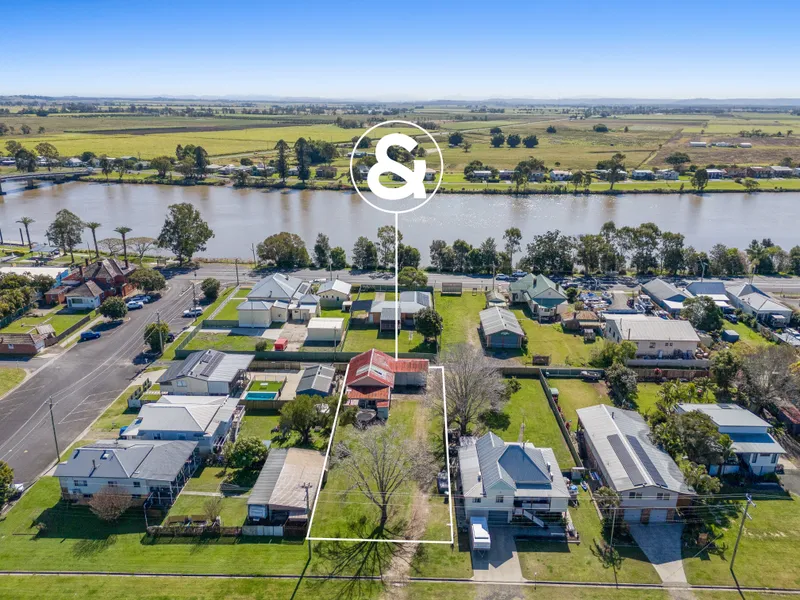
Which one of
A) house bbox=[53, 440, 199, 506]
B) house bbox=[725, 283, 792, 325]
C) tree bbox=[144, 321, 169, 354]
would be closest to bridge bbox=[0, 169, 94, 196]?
tree bbox=[144, 321, 169, 354]

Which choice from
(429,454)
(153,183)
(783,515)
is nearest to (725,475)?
(783,515)

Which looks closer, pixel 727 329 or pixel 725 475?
pixel 725 475

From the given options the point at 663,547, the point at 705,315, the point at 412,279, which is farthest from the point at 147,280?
the point at 705,315

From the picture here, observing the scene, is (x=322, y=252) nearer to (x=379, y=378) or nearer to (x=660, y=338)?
(x=379, y=378)

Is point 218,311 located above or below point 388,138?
below

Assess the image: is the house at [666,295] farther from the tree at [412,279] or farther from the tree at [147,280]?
the tree at [147,280]

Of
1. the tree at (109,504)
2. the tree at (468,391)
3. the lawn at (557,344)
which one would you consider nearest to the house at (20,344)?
the tree at (109,504)

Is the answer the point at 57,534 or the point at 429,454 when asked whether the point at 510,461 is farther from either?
the point at 57,534
